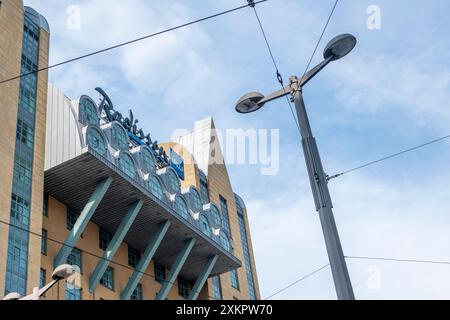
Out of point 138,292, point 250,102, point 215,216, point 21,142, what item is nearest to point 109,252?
point 138,292

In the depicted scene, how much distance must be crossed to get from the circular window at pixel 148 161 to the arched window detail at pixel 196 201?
567 centimetres

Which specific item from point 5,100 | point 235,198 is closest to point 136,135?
point 5,100

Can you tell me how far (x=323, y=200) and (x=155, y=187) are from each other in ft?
111

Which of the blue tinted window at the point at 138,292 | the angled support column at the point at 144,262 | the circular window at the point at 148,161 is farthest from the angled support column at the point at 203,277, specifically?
the circular window at the point at 148,161

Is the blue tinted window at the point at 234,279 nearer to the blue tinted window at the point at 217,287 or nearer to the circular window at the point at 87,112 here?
the blue tinted window at the point at 217,287

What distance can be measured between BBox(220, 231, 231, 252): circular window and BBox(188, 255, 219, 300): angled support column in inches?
45.9

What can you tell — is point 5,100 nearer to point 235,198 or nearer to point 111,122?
point 111,122

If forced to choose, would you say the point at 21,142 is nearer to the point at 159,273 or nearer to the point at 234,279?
the point at 159,273

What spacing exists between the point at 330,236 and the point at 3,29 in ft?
109

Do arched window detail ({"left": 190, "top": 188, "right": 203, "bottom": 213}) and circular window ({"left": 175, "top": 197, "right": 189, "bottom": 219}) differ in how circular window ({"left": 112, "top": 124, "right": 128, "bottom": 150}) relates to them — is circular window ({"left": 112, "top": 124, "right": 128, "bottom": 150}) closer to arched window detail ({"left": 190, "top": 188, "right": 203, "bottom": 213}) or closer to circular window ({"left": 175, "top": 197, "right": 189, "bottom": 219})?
circular window ({"left": 175, "top": 197, "right": 189, "bottom": 219})

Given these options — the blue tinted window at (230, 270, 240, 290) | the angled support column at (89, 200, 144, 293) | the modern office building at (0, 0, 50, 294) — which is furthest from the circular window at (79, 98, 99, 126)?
the blue tinted window at (230, 270, 240, 290)

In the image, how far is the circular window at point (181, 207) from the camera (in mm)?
46781

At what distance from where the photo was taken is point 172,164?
5441cm

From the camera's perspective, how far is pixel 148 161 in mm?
45062
